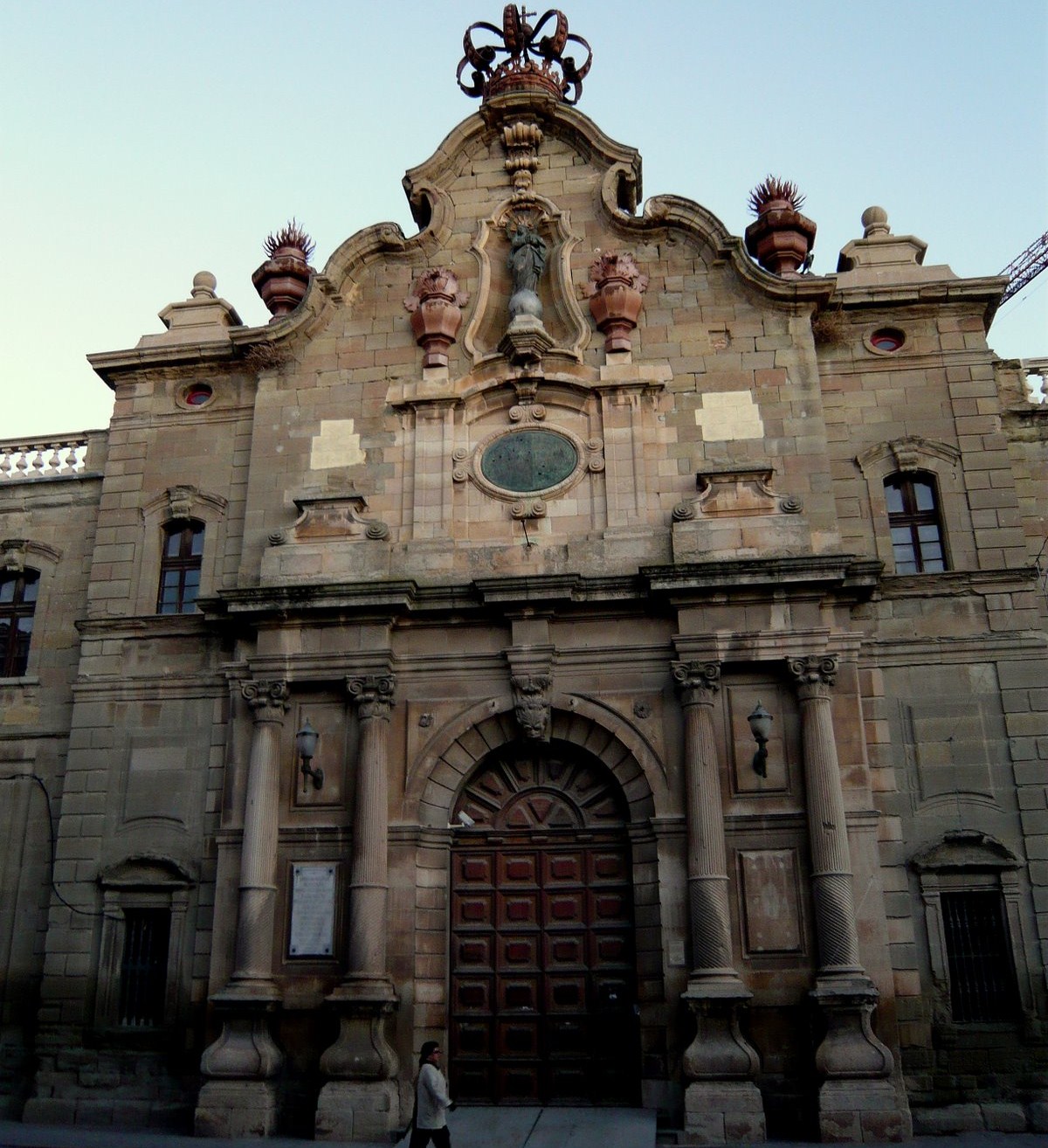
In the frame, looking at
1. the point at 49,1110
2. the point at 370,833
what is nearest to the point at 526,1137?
the point at 370,833

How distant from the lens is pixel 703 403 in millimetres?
18500

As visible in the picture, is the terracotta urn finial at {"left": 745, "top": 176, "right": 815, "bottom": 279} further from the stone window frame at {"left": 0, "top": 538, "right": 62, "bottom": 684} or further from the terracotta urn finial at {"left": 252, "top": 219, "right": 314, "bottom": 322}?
the stone window frame at {"left": 0, "top": 538, "right": 62, "bottom": 684}

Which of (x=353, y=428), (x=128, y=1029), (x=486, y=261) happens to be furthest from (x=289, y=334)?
(x=128, y=1029)

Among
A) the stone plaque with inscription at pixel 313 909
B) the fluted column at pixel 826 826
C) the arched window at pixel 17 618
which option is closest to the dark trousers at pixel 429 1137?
the stone plaque with inscription at pixel 313 909

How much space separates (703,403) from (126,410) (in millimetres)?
10025

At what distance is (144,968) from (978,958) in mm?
11640

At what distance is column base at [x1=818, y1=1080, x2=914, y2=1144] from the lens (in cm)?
1402

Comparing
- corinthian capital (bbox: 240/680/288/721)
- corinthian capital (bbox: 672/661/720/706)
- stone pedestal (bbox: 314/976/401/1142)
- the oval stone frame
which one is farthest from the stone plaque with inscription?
the oval stone frame

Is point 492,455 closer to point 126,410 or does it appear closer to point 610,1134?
point 126,410

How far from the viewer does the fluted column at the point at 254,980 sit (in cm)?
1506

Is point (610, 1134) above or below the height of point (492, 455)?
below

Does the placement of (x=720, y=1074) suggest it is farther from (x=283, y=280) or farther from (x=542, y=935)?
(x=283, y=280)

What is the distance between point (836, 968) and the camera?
48.2 feet

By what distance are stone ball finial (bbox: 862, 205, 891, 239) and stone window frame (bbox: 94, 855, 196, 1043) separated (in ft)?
50.2
